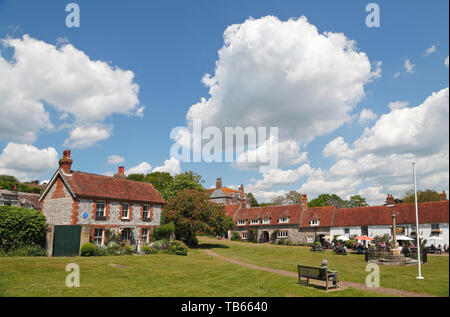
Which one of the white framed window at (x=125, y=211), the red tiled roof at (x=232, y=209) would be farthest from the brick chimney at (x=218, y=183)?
the white framed window at (x=125, y=211)

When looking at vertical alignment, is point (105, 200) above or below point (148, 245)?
above

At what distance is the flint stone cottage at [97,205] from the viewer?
3142 centimetres

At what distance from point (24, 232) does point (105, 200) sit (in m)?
8.09

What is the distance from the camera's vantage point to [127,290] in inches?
542

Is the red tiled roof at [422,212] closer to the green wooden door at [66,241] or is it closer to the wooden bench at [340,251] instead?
the wooden bench at [340,251]

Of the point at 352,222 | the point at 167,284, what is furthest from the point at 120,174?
the point at 352,222

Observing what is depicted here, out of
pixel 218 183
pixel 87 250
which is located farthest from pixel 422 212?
pixel 218 183

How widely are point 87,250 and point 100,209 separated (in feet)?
19.6

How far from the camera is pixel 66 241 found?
92.7 feet

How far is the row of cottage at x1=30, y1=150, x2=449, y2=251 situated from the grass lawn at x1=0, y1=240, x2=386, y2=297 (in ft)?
36.1

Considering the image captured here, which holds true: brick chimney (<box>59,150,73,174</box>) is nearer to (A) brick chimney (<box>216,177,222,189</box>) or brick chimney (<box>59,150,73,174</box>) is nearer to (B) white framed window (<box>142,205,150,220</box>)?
(B) white framed window (<box>142,205,150,220</box>)

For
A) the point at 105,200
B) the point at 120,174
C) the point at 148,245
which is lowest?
the point at 148,245
